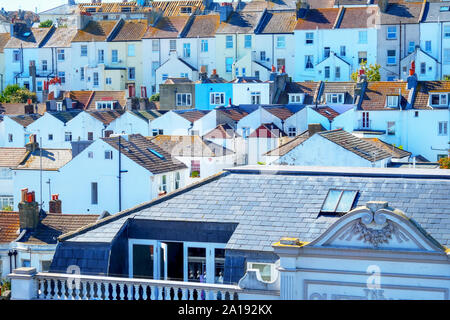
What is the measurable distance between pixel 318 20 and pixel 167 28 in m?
13.0

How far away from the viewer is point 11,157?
156ft

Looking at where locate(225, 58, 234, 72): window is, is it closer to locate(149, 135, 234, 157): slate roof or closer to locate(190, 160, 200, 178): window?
Result: locate(149, 135, 234, 157): slate roof

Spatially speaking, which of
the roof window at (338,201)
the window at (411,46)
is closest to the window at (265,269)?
the roof window at (338,201)

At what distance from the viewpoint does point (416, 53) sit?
69.2 metres

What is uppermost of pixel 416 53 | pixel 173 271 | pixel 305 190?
pixel 416 53

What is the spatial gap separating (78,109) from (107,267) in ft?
162

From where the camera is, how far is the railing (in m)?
14.7

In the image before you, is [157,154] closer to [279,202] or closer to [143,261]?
[143,261]

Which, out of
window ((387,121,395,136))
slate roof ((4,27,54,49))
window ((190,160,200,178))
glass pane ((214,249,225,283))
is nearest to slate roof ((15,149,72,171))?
window ((190,160,200,178))

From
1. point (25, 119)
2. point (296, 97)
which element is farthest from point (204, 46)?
point (25, 119)

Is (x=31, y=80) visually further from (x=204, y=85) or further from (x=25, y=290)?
(x=25, y=290)

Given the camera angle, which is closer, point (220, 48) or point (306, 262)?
point (306, 262)

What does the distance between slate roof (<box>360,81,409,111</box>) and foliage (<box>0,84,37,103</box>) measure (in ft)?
92.7
